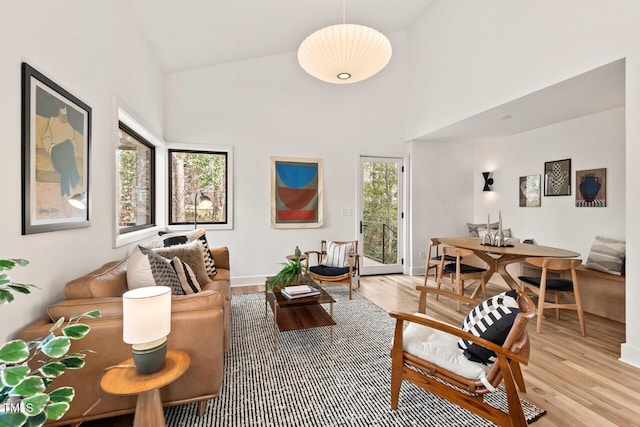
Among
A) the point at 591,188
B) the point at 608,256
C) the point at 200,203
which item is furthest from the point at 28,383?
the point at 591,188

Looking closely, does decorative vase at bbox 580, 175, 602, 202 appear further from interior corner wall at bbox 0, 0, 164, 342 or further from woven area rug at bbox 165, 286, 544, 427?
interior corner wall at bbox 0, 0, 164, 342

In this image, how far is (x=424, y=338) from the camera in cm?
196

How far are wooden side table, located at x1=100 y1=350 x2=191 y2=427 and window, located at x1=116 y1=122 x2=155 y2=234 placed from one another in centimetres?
185

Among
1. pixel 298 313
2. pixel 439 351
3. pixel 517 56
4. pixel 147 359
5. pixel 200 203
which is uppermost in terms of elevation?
pixel 517 56

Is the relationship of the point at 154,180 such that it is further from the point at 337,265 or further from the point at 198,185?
the point at 337,265

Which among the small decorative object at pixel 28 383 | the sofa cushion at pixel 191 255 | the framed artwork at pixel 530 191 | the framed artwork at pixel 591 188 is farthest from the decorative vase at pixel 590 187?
the small decorative object at pixel 28 383

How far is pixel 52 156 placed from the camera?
71.1 inches

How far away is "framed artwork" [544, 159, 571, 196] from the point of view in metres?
4.29

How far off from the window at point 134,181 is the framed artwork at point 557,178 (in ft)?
18.1

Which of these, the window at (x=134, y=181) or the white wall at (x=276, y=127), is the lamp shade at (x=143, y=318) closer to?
the window at (x=134, y=181)

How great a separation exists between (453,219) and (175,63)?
5215mm

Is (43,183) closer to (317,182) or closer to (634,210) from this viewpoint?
(317,182)

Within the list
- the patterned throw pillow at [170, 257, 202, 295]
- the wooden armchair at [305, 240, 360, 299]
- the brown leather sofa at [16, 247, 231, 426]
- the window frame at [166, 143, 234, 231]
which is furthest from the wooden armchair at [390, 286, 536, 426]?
the window frame at [166, 143, 234, 231]

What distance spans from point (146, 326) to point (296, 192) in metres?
3.67
